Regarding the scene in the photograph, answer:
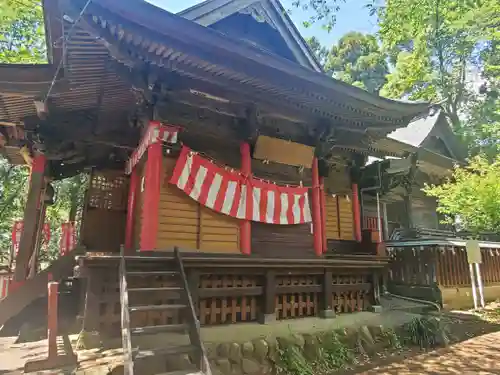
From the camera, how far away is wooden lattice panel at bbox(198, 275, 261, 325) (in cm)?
608

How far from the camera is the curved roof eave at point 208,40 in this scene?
4.70 meters

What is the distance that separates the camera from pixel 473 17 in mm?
12320

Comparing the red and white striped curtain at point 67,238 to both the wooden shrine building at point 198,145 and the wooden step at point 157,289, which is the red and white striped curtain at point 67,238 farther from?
the wooden step at point 157,289

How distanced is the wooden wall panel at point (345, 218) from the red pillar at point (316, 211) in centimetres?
276

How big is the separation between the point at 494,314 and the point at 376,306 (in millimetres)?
4754

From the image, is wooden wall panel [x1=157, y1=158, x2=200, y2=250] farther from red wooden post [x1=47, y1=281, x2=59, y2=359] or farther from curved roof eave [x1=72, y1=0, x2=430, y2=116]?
curved roof eave [x1=72, y1=0, x2=430, y2=116]

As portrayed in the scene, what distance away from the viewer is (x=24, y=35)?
1378 centimetres

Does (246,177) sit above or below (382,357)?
above

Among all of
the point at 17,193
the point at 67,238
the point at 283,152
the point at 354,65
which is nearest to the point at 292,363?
the point at 283,152

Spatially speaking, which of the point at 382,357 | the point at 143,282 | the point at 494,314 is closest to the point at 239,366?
the point at 143,282

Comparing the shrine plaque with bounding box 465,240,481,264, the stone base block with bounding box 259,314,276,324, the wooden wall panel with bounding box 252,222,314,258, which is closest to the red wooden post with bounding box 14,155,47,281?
the wooden wall panel with bounding box 252,222,314,258

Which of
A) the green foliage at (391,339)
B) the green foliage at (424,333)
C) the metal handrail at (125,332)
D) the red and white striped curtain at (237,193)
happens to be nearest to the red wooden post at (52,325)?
the metal handrail at (125,332)

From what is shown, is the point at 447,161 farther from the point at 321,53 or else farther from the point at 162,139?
the point at 321,53

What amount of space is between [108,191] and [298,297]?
19.8ft
